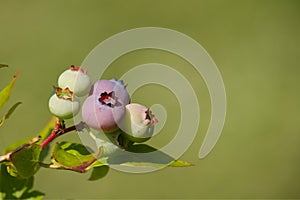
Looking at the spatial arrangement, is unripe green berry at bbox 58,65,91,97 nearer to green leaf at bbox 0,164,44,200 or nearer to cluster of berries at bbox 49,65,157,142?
cluster of berries at bbox 49,65,157,142

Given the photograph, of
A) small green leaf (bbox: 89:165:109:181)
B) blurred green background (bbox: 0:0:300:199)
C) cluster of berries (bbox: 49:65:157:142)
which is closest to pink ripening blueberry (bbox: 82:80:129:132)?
cluster of berries (bbox: 49:65:157:142)

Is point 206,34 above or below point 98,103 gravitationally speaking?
above

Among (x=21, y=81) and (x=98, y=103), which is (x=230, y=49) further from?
(x=98, y=103)

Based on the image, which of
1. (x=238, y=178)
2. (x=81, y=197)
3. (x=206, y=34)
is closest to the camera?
(x=81, y=197)

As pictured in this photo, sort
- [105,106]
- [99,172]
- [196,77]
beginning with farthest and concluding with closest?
[196,77] < [99,172] < [105,106]

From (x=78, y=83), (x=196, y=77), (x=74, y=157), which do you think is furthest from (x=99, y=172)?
(x=196, y=77)

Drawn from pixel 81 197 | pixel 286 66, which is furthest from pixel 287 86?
pixel 81 197

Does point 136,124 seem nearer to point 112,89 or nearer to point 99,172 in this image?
point 112,89
